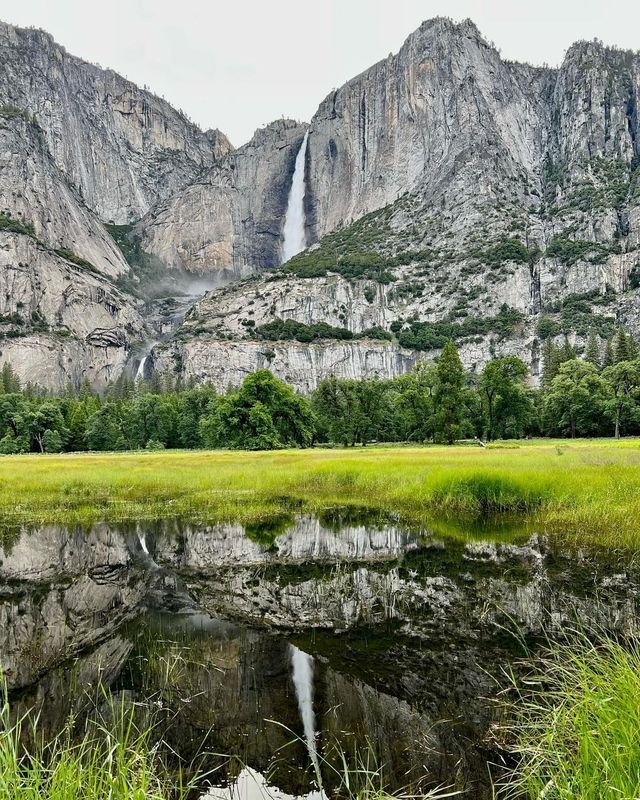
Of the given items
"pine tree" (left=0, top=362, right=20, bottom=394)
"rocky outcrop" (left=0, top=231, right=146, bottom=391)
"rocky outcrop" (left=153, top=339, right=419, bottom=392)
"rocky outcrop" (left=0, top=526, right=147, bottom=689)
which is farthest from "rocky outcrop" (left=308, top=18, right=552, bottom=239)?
"rocky outcrop" (left=0, top=526, right=147, bottom=689)

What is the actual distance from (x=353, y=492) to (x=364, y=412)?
174 feet

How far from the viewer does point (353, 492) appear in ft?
79.3

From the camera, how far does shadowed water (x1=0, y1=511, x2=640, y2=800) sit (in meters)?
5.25

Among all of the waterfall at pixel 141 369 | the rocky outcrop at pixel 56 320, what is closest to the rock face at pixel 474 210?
the waterfall at pixel 141 369

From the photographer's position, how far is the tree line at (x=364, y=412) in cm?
6034

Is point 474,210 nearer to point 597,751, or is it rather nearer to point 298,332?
point 298,332

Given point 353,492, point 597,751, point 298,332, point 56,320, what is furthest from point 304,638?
point 56,320

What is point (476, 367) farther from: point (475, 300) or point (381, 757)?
point (381, 757)

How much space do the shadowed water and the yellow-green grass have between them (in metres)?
3.11

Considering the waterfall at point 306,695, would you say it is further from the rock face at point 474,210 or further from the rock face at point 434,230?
the rock face at point 434,230

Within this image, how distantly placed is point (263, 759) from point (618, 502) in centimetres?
1376

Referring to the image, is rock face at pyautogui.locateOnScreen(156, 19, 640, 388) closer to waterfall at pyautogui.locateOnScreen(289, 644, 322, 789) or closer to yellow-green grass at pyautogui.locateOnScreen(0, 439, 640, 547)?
yellow-green grass at pyautogui.locateOnScreen(0, 439, 640, 547)

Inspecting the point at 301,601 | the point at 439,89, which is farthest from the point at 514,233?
the point at 301,601

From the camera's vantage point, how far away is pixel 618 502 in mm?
14914
